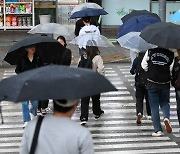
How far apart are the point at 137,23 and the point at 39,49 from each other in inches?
127

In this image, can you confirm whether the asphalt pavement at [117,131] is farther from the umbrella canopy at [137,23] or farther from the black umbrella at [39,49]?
the umbrella canopy at [137,23]

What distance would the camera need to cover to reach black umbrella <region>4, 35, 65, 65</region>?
8.60 meters

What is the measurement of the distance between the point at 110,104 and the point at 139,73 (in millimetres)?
2497

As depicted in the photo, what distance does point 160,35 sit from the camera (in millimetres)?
8812

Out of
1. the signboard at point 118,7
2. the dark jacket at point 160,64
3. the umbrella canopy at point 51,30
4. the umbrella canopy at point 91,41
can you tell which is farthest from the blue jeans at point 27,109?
the signboard at point 118,7

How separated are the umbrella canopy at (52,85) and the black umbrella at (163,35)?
4.48 metres

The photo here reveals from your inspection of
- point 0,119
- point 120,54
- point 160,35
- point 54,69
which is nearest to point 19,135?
point 0,119

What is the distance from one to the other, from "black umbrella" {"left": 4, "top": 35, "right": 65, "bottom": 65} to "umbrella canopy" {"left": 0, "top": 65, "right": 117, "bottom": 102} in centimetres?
430

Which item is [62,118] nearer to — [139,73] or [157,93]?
[157,93]

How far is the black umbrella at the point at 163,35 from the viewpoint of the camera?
28.3 feet

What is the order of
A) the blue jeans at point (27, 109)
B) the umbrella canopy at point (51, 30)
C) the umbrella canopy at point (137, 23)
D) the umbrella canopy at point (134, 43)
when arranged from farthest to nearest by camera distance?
the umbrella canopy at point (51, 30)
the umbrella canopy at point (137, 23)
the umbrella canopy at point (134, 43)
the blue jeans at point (27, 109)

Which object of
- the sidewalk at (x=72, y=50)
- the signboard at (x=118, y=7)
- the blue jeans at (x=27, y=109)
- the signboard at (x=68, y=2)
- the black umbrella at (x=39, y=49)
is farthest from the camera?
the signboard at (x=118, y=7)

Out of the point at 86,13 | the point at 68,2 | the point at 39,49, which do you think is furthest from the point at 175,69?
the point at 68,2

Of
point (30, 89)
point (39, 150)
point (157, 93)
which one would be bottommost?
point (157, 93)
